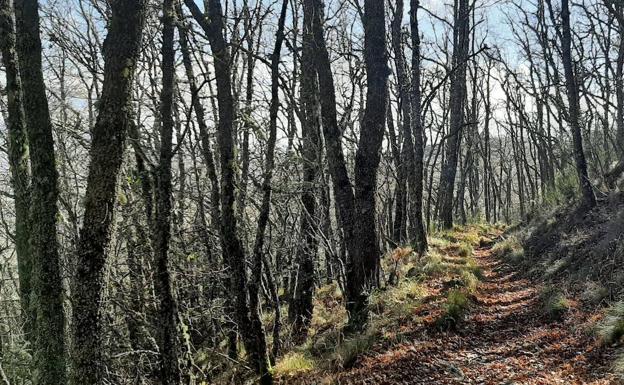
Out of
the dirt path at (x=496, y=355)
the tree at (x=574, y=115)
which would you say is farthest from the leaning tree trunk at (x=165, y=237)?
the tree at (x=574, y=115)

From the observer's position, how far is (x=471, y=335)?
6492 mm

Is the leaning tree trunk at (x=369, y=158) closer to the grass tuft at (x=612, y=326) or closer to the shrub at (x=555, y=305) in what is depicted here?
the shrub at (x=555, y=305)

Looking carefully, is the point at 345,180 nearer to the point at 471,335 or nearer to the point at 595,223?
the point at 471,335

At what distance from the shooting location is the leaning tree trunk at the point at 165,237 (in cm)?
492

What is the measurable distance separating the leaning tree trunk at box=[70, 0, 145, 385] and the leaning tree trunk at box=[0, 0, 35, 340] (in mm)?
1891

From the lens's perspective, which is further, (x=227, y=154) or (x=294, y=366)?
(x=294, y=366)

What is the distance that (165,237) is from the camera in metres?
4.95

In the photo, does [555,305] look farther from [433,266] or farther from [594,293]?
[433,266]

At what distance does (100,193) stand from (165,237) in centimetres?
162

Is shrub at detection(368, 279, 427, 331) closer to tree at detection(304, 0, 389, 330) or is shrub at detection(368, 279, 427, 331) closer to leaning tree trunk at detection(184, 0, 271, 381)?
tree at detection(304, 0, 389, 330)

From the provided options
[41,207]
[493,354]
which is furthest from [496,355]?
[41,207]

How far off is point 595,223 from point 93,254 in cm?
992

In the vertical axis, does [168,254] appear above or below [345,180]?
below

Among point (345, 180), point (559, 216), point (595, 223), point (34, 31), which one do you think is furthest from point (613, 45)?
point (34, 31)
